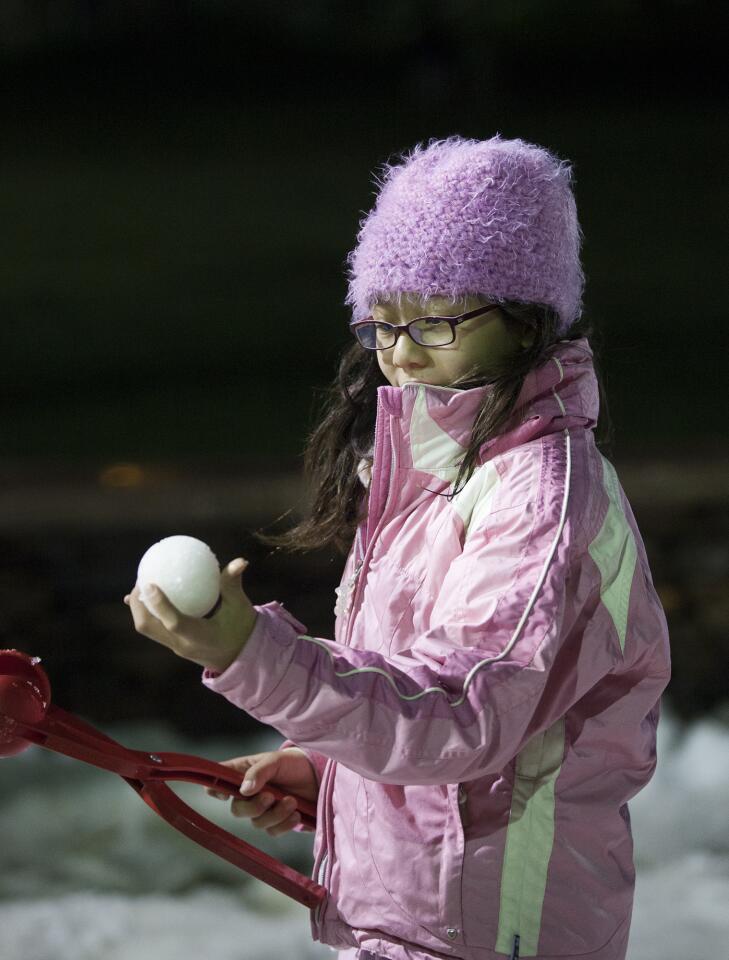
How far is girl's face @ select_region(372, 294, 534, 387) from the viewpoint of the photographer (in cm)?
98

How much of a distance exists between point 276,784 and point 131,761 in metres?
0.17

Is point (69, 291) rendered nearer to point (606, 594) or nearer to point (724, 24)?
point (724, 24)

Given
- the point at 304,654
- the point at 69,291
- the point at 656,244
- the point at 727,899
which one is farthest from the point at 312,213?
the point at 304,654

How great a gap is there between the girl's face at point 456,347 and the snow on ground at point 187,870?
1096 millimetres

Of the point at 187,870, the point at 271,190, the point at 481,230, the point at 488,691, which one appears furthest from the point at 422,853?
the point at 271,190

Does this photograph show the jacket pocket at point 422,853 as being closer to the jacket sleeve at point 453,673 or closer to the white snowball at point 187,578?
the jacket sleeve at point 453,673

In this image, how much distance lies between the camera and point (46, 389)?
462 cm

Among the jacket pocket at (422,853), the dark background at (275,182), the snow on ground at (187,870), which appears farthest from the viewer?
the dark background at (275,182)

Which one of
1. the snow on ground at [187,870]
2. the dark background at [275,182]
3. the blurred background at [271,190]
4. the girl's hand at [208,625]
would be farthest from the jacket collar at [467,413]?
the dark background at [275,182]

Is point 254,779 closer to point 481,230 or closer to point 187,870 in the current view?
point 481,230

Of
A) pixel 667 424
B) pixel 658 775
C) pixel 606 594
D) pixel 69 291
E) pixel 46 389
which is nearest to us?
pixel 606 594

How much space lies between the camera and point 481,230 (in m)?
0.97

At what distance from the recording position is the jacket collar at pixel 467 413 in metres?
0.93

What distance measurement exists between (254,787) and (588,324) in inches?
19.2
